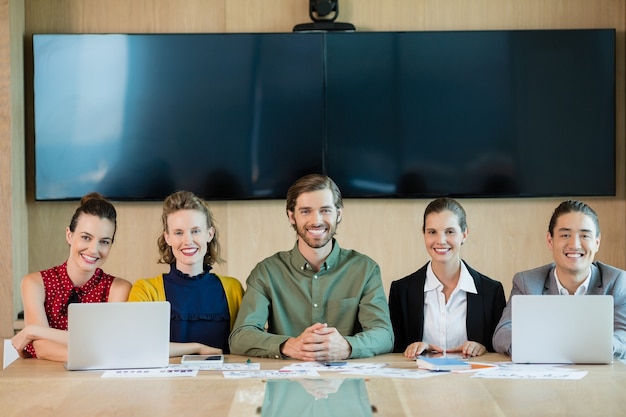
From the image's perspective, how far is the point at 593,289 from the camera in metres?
3.63

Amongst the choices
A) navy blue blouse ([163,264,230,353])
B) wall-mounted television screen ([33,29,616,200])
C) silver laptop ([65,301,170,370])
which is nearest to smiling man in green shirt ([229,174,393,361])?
navy blue blouse ([163,264,230,353])

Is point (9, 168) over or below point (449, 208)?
over

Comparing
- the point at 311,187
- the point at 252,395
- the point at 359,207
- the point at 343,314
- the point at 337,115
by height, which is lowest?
the point at 252,395

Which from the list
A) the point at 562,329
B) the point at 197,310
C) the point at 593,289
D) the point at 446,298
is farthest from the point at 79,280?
the point at 593,289

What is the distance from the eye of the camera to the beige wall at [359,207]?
5.47m

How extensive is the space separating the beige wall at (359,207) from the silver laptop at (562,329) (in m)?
2.29

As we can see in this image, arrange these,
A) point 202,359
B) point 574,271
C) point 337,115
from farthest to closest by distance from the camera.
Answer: point 337,115 < point 574,271 < point 202,359

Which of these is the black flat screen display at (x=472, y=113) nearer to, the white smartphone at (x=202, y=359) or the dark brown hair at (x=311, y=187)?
the dark brown hair at (x=311, y=187)

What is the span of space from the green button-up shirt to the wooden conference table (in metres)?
0.53

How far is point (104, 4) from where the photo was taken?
548cm

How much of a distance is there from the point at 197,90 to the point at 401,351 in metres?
2.26

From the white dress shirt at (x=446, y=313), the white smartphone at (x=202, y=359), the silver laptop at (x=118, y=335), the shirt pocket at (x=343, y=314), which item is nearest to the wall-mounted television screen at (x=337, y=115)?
the white dress shirt at (x=446, y=313)

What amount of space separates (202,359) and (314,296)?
0.53m

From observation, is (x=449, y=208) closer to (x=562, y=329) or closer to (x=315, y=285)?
(x=315, y=285)
